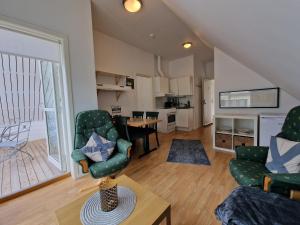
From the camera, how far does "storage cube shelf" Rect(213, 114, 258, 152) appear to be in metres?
2.76

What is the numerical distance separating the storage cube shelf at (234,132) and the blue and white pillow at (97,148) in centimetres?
236

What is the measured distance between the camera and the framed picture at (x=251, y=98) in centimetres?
283

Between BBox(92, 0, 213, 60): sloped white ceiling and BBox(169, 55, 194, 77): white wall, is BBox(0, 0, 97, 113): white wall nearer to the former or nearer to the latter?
BBox(92, 0, 213, 60): sloped white ceiling

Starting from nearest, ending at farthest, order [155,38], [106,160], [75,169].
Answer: [106,160] < [75,169] < [155,38]

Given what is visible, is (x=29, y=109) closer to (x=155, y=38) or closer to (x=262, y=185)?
(x=155, y=38)

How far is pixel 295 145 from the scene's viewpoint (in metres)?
1.33

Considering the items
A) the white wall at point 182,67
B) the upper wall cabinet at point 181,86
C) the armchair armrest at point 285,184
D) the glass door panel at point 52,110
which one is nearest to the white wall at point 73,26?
the glass door panel at point 52,110

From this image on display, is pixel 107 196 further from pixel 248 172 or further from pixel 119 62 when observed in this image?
pixel 119 62

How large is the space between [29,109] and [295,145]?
537 cm

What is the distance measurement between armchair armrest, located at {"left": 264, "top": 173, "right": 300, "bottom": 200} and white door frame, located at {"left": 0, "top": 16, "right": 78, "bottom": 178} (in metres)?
2.43

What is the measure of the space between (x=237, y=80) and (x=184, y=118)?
2.18 m

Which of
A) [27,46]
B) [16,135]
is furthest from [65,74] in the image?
[16,135]

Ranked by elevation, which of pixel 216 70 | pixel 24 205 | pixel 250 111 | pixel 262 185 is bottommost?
pixel 24 205

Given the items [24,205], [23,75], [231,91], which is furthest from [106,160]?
[23,75]
